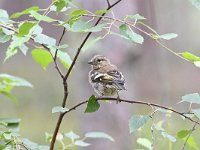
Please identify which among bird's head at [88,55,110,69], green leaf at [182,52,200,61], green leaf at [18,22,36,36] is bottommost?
green leaf at [182,52,200,61]

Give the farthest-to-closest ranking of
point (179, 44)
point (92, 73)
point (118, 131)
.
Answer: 1. point (179, 44)
2. point (118, 131)
3. point (92, 73)

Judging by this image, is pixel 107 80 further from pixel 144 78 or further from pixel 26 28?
pixel 144 78

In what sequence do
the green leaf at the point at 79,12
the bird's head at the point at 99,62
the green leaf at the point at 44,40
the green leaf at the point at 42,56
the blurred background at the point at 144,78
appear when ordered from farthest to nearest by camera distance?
the blurred background at the point at 144,78 < the bird's head at the point at 99,62 < the green leaf at the point at 42,56 < the green leaf at the point at 44,40 < the green leaf at the point at 79,12

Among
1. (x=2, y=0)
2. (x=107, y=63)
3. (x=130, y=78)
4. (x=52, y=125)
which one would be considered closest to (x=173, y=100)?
(x=52, y=125)

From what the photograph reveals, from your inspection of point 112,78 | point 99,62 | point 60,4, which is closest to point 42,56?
point 60,4

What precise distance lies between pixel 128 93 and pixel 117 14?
0.70 meters

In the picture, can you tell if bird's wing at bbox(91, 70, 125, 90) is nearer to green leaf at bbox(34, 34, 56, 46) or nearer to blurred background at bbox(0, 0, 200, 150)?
green leaf at bbox(34, 34, 56, 46)

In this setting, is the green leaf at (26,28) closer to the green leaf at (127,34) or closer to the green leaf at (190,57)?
the green leaf at (127,34)

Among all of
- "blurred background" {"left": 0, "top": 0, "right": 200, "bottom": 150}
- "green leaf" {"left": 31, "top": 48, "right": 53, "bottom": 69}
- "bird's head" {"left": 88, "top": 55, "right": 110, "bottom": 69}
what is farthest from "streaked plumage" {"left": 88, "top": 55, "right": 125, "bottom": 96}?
"blurred background" {"left": 0, "top": 0, "right": 200, "bottom": 150}

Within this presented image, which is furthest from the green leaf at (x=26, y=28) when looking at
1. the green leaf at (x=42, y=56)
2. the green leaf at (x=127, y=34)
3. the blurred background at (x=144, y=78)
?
the blurred background at (x=144, y=78)

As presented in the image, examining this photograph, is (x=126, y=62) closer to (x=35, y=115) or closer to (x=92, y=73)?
(x=92, y=73)

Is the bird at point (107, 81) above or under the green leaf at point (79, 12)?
above

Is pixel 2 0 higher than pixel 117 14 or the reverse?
higher

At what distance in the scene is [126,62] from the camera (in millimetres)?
5348
